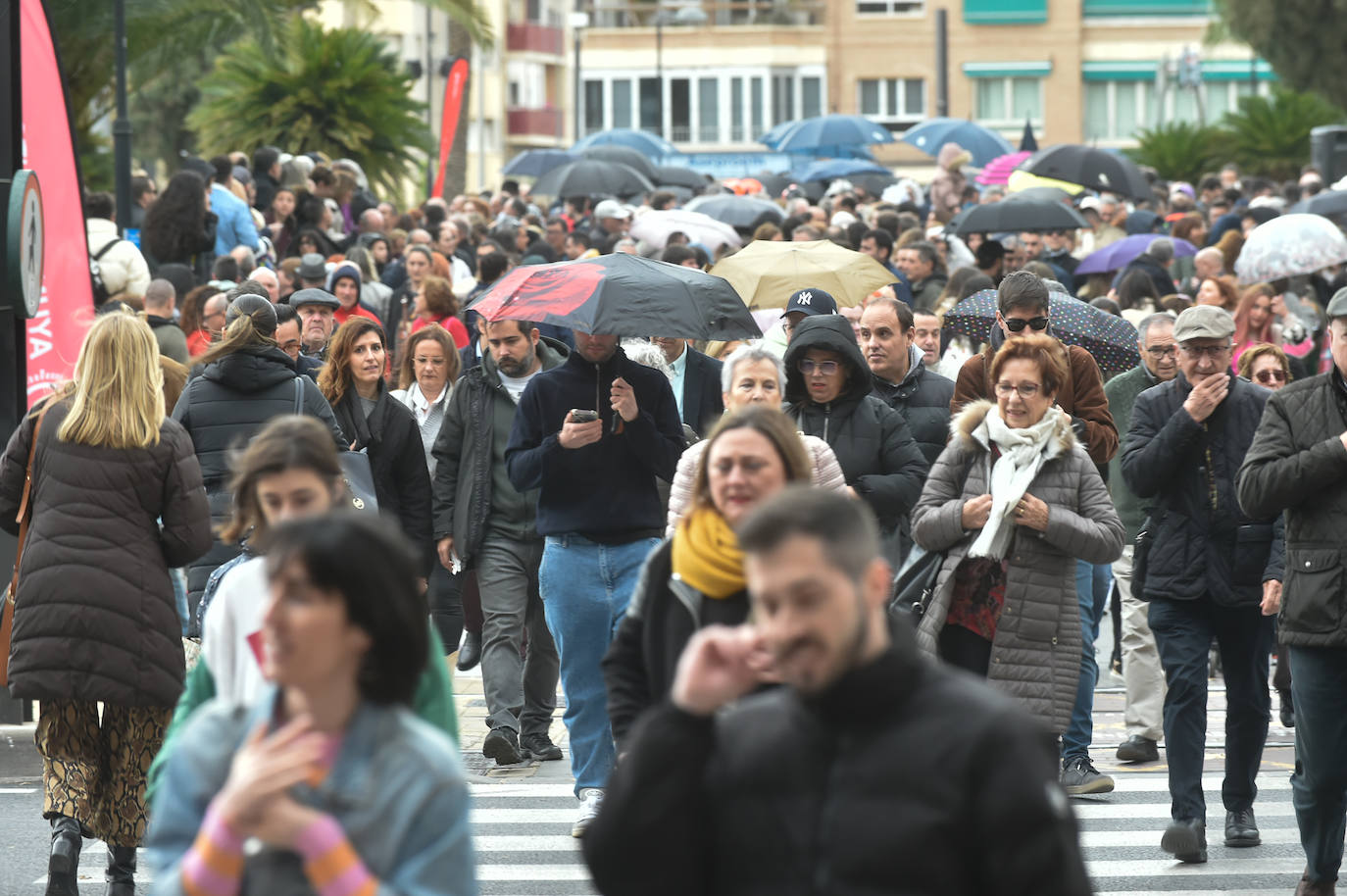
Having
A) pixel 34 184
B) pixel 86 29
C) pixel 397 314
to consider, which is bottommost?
pixel 397 314

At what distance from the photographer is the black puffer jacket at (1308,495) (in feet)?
21.1

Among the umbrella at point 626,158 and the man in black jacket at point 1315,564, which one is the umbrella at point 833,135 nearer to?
the umbrella at point 626,158

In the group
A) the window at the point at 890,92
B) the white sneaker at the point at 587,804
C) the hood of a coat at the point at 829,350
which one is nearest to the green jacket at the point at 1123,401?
the hood of a coat at the point at 829,350

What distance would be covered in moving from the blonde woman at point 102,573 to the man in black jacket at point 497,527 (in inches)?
89.8

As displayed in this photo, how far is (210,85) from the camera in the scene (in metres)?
26.0

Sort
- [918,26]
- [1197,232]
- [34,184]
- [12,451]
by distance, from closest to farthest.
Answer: [12,451], [34,184], [1197,232], [918,26]

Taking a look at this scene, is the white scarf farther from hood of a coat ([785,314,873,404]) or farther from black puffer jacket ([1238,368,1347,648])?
hood of a coat ([785,314,873,404])

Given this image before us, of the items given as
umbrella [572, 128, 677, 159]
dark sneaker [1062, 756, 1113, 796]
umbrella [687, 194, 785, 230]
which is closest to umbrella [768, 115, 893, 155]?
umbrella [572, 128, 677, 159]

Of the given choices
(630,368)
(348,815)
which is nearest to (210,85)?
(630,368)

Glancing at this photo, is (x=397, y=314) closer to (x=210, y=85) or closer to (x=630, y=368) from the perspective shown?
(x=630, y=368)

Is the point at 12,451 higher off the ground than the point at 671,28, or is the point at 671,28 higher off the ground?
the point at 671,28

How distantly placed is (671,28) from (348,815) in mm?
75195

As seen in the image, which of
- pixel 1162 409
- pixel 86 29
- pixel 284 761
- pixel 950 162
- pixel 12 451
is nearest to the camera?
pixel 284 761

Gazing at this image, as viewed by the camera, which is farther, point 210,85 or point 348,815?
point 210,85
